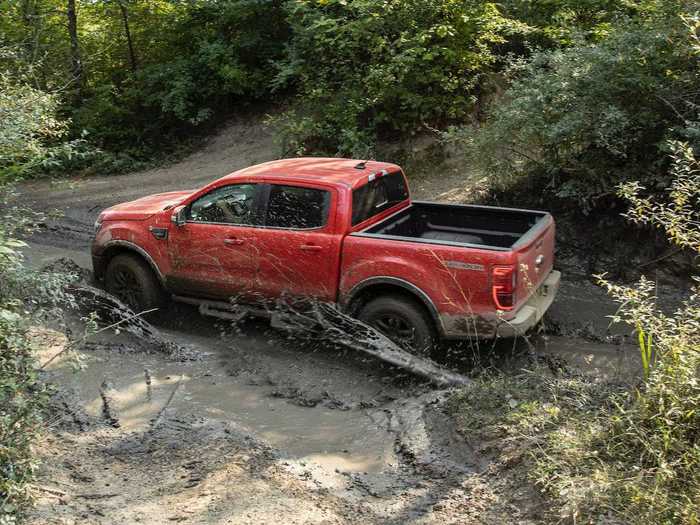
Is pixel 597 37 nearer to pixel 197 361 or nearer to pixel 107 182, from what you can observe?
pixel 197 361

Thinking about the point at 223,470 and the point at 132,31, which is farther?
the point at 132,31

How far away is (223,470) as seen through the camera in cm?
499

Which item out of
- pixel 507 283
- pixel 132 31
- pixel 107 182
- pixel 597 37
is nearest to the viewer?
pixel 507 283

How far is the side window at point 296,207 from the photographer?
689cm

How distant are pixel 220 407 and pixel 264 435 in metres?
0.66

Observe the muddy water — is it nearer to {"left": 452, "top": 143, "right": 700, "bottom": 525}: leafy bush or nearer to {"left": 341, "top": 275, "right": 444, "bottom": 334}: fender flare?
{"left": 452, "top": 143, "right": 700, "bottom": 525}: leafy bush

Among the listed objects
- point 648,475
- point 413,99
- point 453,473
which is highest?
point 413,99

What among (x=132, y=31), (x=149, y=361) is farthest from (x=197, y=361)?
(x=132, y=31)

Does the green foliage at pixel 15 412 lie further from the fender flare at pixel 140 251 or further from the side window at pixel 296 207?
the fender flare at pixel 140 251

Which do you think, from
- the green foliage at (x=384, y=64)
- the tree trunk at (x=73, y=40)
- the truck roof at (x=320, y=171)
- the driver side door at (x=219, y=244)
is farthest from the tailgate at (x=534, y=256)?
the tree trunk at (x=73, y=40)

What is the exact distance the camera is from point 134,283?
809cm

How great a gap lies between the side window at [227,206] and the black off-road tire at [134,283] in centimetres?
96

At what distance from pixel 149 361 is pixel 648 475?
4795 mm

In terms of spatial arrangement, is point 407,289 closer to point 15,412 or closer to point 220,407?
point 220,407
